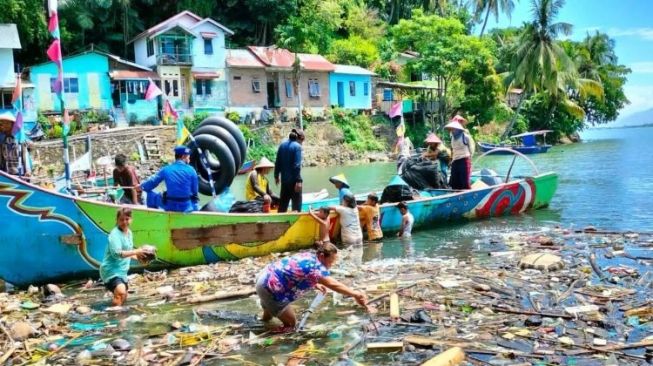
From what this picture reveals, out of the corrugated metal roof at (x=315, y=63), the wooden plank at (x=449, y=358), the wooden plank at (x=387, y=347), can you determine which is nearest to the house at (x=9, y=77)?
the corrugated metal roof at (x=315, y=63)

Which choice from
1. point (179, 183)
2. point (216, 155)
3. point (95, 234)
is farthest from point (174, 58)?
point (95, 234)

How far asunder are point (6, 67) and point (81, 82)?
14.4 feet

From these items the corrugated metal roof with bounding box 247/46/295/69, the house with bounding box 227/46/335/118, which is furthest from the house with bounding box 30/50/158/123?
the corrugated metal roof with bounding box 247/46/295/69

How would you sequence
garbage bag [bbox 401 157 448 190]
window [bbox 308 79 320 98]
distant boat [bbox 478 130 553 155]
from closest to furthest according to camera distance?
1. garbage bag [bbox 401 157 448 190]
2. distant boat [bbox 478 130 553 155]
3. window [bbox 308 79 320 98]

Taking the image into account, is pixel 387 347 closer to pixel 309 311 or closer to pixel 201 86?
pixel 309 311

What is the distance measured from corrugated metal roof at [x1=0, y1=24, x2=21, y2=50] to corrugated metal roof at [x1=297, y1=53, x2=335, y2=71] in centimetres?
1949

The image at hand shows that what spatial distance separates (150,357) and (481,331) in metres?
3.53

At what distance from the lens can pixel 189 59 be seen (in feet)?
150

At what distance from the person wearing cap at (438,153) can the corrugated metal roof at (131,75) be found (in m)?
30.9

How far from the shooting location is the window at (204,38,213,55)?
46156mm

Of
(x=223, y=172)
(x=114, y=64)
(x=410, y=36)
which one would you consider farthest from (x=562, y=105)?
(x=223, y=172)

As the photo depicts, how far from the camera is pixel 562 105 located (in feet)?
196

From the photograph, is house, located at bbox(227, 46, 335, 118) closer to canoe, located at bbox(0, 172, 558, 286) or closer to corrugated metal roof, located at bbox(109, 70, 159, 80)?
corrugated metal roof, located at bbox(109, 70, 159, 80)

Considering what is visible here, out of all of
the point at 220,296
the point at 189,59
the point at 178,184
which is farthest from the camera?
the point at 189,59
